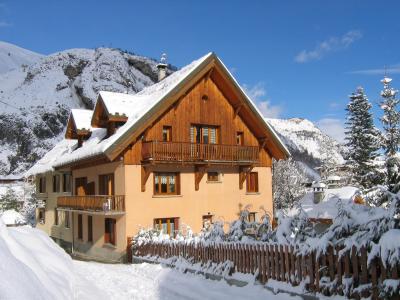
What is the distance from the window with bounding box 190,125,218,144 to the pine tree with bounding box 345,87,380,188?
20.6 m

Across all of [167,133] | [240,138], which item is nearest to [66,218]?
[167,133]

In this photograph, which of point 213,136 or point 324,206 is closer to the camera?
point 213,136

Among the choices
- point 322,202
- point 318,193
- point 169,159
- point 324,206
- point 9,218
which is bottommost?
point 324,206

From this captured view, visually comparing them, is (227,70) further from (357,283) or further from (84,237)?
(357,283)

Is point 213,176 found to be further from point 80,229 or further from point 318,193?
point 318,193

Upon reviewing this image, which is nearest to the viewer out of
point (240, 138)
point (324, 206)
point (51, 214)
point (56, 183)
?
point (240, 138)

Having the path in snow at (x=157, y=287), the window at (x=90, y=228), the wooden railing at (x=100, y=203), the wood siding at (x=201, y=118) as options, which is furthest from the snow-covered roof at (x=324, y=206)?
the window at (x=90, y=228)

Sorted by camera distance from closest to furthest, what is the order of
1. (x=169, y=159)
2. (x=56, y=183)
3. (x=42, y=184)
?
(x=169, y=159)
(x=56, y=183)
(x=42, y=184)

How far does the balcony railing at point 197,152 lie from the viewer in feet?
77.4

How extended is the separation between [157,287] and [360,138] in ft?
119

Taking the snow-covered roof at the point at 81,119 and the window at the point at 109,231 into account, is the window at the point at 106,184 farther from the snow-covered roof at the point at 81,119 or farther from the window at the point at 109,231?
the snow-covered roof at the point at 81,119

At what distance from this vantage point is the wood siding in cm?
2477

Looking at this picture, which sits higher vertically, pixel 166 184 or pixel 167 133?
pixel 167 133

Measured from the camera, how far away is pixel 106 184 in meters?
26.1
